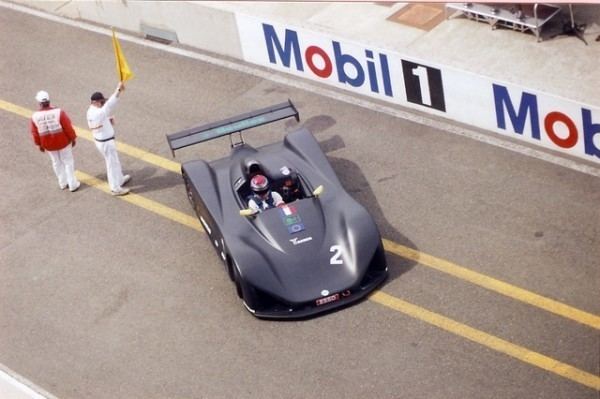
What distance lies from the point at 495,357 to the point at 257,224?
315cm

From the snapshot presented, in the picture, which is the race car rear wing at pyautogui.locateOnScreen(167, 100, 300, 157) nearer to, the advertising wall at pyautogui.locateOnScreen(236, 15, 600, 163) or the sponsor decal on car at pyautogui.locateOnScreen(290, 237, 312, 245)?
the advertising wall at pyautogui.locateOnScreen(236, 15, 600, 163)

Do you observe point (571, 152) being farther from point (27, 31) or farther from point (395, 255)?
point (27, 31)

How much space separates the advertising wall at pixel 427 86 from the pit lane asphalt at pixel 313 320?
422 millimetres

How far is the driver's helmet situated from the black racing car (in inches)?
9.3

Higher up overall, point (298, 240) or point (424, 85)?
point (424, 85)

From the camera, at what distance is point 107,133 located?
48.1 feet

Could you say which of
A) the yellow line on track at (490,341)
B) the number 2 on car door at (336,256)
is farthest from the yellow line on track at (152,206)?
the yellow line on track at (490,341)

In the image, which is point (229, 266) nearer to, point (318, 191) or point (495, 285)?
point (318, 191)

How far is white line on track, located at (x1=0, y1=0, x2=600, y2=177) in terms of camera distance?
1468cm

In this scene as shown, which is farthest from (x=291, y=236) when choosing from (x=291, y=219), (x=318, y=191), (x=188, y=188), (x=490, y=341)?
(x=490, y=341)

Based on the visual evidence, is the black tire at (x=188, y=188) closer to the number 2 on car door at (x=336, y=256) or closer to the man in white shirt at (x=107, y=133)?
the man in white shirt at (x=107, y=133)

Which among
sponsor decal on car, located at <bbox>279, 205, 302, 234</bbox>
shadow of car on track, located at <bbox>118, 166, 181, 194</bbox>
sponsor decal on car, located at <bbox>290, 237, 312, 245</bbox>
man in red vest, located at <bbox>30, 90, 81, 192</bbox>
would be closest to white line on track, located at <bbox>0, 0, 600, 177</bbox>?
shadow of car on track, located at <bbox>118, 166, 181, 194</bbox>

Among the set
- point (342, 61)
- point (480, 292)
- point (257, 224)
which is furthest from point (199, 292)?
point (342, 61)

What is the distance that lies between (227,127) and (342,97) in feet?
8.85
